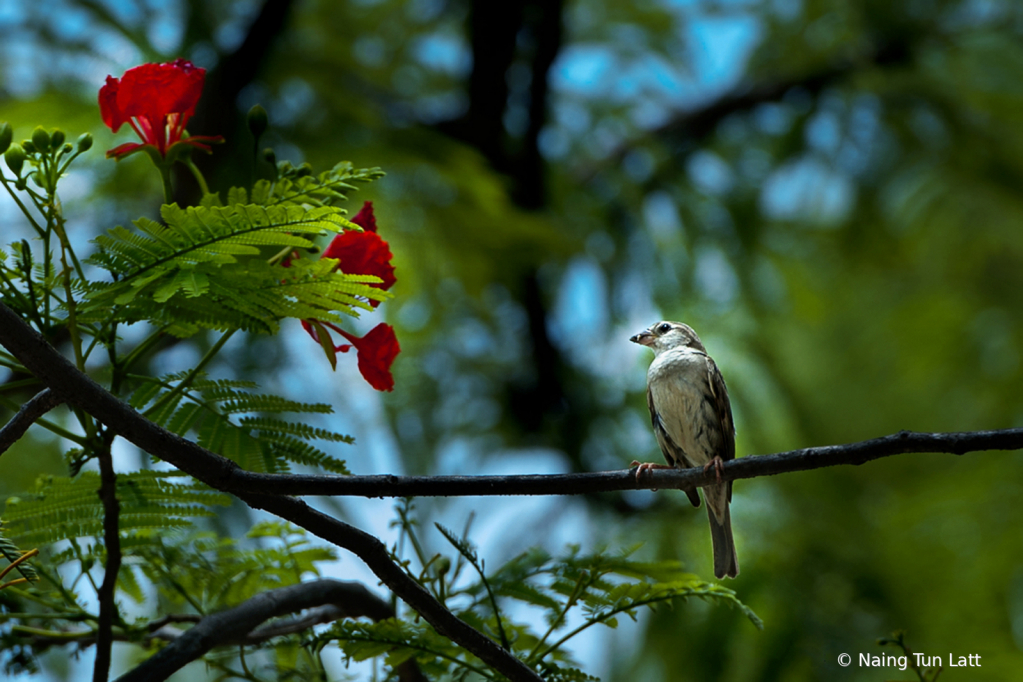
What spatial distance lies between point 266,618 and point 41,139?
115 cm

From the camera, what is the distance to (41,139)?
1.78 m

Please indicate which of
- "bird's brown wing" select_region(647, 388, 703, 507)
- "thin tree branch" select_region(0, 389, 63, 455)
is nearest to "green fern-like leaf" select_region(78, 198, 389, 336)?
"thin tree branch" select_region(0, 389, 63, 455)

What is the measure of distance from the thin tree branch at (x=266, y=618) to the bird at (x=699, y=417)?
136 cm

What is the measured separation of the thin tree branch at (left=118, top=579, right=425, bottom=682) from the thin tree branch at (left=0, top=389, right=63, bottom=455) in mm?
524

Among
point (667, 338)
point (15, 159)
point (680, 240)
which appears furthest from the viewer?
point (680, 240)

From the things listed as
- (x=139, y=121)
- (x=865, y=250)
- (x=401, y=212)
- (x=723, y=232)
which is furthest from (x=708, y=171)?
(x=139, y=121)

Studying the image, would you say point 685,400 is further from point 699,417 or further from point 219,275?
point 219,275

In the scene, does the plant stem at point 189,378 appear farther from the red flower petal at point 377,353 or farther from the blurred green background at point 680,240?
the blurred green background at point 680,240

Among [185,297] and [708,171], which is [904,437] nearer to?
[185,297]

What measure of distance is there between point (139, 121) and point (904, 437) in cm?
167

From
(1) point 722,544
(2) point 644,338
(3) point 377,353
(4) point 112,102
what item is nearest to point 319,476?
(3) point 377,353

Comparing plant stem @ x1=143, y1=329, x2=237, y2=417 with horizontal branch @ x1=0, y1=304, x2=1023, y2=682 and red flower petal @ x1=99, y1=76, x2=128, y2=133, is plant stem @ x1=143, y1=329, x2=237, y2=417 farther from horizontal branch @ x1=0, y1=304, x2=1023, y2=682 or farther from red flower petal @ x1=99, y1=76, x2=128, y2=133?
red flower petal @ x1=99, y1=76, x2=128, y2=133

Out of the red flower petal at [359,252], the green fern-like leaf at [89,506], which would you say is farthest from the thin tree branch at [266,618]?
the red flower petal at [359,252]

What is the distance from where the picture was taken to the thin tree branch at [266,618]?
1.92 meters
